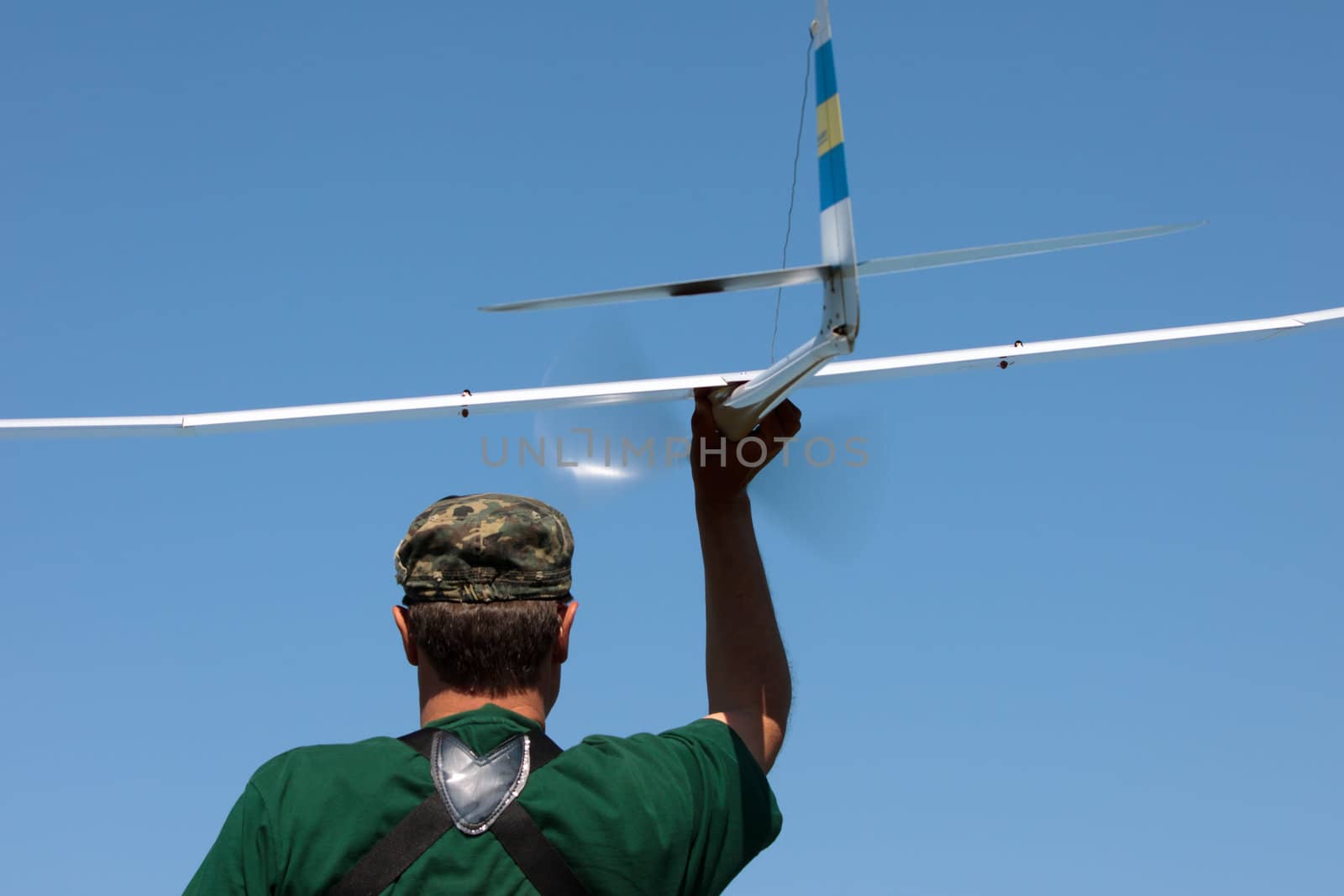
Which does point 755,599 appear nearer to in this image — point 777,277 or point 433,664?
point 433,664

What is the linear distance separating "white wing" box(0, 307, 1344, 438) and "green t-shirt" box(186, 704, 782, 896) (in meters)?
6.42

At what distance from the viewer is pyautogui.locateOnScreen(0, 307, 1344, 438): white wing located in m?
10.5

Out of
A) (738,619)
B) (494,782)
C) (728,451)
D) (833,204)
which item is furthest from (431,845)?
(833,204)

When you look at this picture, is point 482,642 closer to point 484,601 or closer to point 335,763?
point 484,601

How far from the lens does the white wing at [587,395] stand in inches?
415

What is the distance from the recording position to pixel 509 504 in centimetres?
392

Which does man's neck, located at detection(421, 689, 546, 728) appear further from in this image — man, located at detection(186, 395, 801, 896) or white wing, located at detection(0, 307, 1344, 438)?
white wing, located at detection(0, 307, 1344, 438)

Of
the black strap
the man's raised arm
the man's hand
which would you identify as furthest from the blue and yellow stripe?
the black strap

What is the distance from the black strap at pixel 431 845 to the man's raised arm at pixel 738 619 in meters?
1.03

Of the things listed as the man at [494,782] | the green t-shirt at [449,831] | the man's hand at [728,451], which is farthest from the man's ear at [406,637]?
the man's hand at [728,451]

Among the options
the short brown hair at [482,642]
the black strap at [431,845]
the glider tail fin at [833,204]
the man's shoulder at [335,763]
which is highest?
the glider tail fin at [833,204]

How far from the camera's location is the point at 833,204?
9.58 meters

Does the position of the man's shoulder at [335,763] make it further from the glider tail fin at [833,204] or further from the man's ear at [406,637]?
the glider tail fin at [833,204]

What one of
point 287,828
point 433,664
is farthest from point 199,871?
point 433,664
